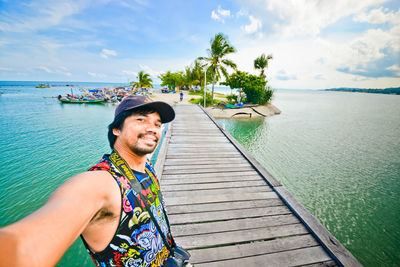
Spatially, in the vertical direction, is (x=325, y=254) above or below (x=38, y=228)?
below

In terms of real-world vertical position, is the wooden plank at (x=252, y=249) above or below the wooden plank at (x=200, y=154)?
below

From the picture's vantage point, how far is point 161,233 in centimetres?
139

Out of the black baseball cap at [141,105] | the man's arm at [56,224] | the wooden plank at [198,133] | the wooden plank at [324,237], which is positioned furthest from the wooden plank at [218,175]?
the wooden plank at [198,133]

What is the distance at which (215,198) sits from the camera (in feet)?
12.2

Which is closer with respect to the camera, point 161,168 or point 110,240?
point 110,240

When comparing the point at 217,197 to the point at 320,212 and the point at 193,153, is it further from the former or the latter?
the point at 320,212

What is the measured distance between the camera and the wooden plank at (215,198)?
11.6 feet

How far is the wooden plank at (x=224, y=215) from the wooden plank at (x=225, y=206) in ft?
0.28

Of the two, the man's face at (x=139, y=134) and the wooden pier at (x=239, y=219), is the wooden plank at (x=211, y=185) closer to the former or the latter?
the wooden pier at (x=239, y=219)

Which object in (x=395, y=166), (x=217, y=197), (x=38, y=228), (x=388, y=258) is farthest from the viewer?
(x=395, y=166)

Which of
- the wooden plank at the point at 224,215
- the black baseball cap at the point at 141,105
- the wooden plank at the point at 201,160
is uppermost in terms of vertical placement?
the black baseball cap at the point at 141,105

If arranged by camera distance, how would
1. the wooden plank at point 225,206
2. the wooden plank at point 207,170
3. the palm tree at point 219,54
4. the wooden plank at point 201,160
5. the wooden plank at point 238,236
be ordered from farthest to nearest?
1. the palm tree at point 219,54
2. the wooden plank at point 201,160
3. the wooden plank at point 207,170
4. the wooden plank at point 225,206
5. the wooden plank at point 238,236

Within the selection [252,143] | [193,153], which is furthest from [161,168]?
[252,143]

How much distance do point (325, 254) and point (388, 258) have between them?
3484 mm
